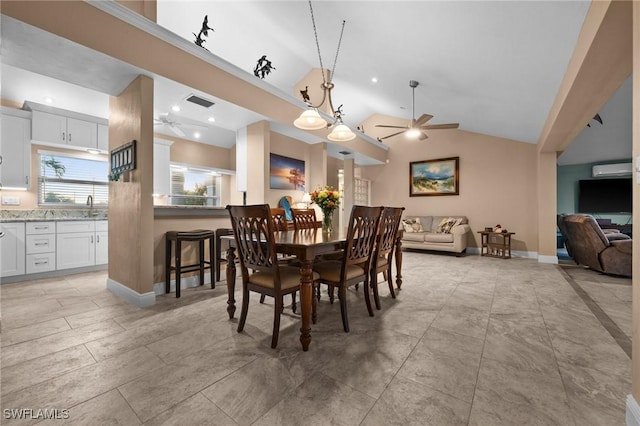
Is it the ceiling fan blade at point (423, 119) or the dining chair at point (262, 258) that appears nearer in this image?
the dining chair at point (262, 258)

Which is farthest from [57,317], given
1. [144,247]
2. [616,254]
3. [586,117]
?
[616,254]

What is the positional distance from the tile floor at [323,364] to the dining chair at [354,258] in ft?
1.17

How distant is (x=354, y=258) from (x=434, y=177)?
217 inches

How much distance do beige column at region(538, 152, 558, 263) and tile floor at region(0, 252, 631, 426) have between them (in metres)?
2.44

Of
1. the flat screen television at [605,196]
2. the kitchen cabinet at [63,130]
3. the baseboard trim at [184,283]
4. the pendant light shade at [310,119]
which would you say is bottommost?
the baseboard trim at [184,283]

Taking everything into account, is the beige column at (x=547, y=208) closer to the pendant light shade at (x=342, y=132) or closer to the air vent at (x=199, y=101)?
the pendant light shade at (x=342, y=132)

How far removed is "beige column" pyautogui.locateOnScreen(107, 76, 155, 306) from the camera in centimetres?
266

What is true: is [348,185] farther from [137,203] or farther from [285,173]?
[137,203]

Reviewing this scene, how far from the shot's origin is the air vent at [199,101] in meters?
3.24

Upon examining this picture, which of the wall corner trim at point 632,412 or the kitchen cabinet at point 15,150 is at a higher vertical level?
the kitchen cabinet at point 15,150

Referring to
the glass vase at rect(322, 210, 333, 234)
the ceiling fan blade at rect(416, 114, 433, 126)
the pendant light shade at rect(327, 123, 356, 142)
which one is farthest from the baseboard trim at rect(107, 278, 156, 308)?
the ceiling fan blade at rect(416, 114, 433, 126)

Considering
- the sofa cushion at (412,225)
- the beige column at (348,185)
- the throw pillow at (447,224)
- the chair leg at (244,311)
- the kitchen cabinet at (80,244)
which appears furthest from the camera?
the beige column at (348,185)

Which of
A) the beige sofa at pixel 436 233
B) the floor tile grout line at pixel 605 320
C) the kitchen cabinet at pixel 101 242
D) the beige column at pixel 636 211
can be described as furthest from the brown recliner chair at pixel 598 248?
the kitchen cabinet at pixel 101 242

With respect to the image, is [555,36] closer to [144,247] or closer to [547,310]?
[547,310]
